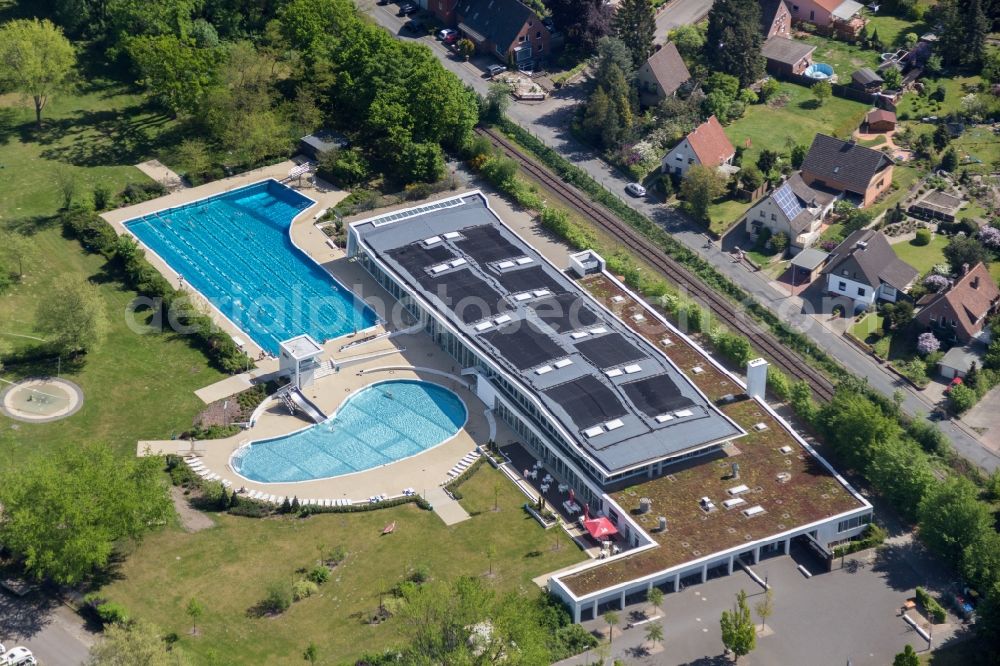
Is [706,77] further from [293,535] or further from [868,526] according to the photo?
[293,535]

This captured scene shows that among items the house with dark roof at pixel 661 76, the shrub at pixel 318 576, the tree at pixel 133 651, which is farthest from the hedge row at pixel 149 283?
the house with dark roof at pixel 661 76

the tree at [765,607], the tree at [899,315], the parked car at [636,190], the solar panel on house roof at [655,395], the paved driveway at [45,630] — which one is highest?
the tree at [899,315]

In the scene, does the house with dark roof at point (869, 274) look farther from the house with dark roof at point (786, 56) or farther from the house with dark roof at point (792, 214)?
the house with dark roof at point (786, 56)

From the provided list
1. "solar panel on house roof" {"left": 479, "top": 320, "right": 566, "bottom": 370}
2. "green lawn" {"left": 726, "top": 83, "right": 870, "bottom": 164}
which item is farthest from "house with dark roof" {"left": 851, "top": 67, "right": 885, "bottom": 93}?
"solar panel on house roof" {"left": 479, "top": 320, "right": 566, "bottom": 370}

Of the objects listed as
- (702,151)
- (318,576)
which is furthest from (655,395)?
(702,151)

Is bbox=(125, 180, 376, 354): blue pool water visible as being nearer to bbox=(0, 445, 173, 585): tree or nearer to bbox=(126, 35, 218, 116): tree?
bbox=(126, 35, 218, 116): tree

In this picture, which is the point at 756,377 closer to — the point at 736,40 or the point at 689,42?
the point at 736,40
